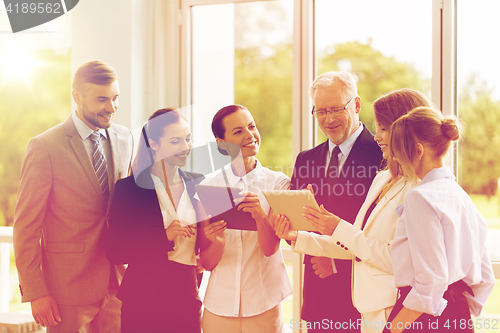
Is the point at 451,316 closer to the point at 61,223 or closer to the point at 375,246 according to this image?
the point at 375,246

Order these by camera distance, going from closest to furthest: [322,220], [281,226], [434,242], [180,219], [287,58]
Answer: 1. [434,242]
2. [322,220]
3. [281,226]
4. [180,219]
5. [287,58]

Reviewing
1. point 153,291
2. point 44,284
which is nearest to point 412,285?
point 153,291

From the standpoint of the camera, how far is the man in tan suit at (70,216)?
70.3 inches

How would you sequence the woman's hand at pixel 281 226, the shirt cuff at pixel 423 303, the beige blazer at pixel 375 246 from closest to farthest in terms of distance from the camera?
the shirt cuff at pixel 423 303 < the beige blazer at pixel 375 246 < the woman's hand at pixel 281 226

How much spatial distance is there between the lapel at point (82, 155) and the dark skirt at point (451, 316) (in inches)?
54.6

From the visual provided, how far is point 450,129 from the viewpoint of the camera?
1238mm

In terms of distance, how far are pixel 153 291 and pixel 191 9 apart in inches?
83.8

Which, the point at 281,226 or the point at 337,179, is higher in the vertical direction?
the point at 337,179

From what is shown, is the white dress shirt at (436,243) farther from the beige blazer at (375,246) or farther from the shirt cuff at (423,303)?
the beige blazer at (375,246)

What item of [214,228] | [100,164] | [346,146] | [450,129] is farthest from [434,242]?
[100,164]

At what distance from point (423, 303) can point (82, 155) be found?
5.06ft

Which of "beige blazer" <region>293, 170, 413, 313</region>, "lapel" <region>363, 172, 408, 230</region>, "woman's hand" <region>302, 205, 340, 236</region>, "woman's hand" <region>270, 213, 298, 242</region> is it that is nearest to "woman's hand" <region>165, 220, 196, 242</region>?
"woman's hand" <region>270, 213, 298, 242</region>

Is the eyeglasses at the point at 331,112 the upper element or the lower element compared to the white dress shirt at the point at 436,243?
upper

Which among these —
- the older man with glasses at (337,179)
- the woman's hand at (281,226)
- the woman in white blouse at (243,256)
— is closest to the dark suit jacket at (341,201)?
the older man with glasses at (337,179)
